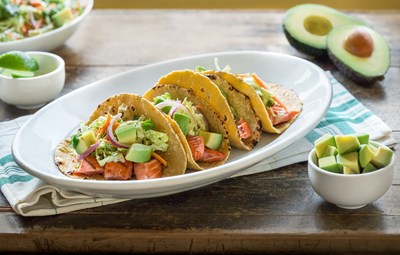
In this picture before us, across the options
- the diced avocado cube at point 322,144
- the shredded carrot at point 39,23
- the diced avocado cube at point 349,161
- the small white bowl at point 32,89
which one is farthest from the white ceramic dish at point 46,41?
the diced avocado cube at point 349,161

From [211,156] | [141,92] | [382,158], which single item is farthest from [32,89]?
[382,158]

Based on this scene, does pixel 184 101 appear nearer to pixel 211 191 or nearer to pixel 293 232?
pixel 211 191

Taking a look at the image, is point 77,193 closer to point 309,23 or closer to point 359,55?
A: point 359,55

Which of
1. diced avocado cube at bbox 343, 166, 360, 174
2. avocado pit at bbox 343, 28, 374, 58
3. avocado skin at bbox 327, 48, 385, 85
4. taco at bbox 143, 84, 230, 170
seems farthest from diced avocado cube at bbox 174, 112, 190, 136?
avocado pit at bbox 343, 28, 374, 58

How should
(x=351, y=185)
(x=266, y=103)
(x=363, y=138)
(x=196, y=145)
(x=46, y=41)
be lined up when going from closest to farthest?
(x=351, y=185) → (x=363, y=138) → (x=196, y=145) → (x=266, y=103) → (x=46, y=41)

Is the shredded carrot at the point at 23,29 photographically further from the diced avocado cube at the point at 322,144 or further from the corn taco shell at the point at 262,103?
Answer: the diced avocado cube at the point at 322,144

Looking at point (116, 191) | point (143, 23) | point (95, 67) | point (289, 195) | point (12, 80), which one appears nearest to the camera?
point (116, 191)

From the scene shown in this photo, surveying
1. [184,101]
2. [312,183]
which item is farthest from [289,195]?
[184,101]
